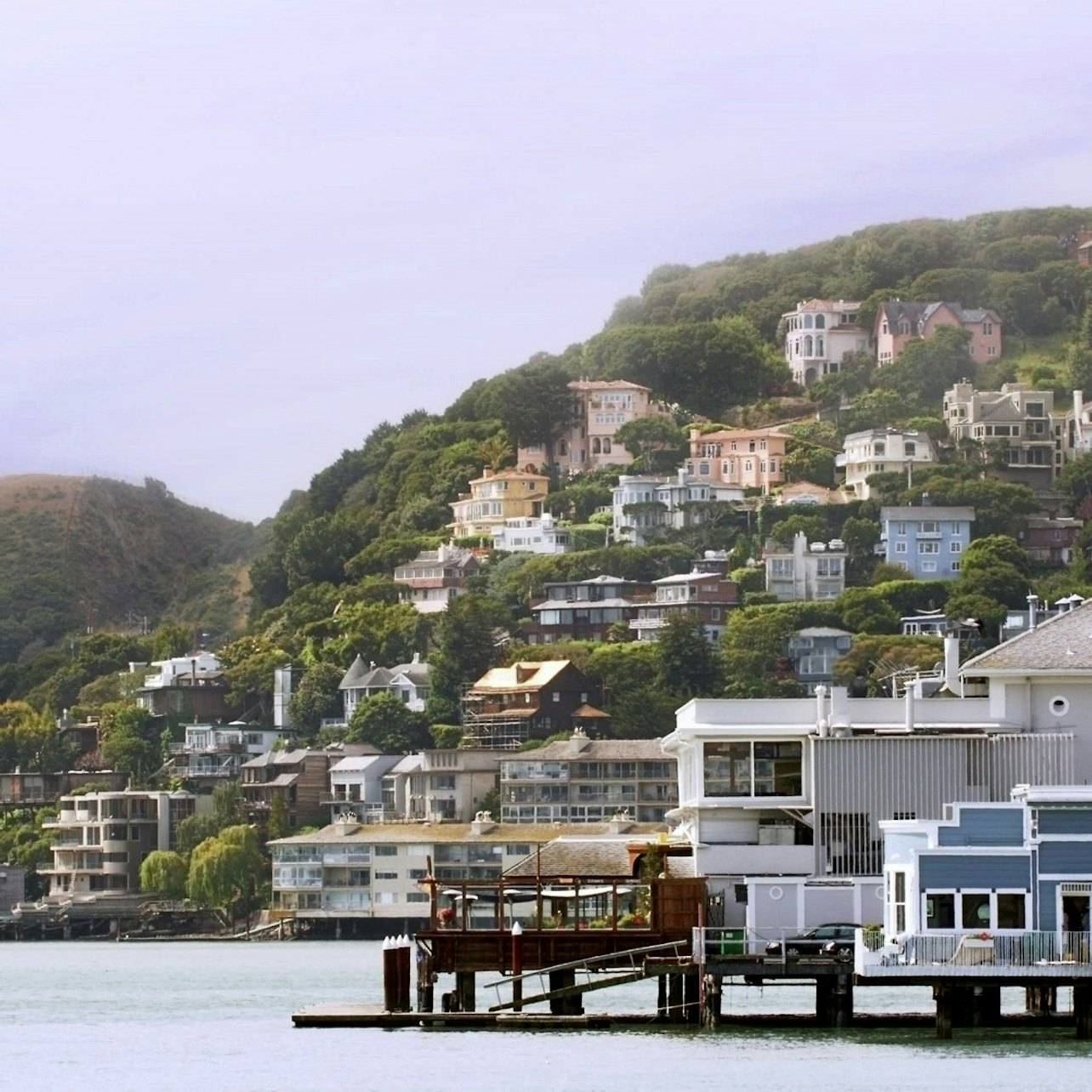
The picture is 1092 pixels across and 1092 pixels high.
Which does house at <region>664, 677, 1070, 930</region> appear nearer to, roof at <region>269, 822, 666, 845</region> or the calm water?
the calm water

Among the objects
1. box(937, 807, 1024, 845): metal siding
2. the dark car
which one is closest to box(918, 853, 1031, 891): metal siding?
box(937, 807, 1024, 845): metal siding

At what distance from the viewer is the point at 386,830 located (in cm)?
18925

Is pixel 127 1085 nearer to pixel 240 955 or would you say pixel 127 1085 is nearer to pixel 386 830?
pixel 240 955

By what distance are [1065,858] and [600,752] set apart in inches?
5105

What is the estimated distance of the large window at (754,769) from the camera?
2724 inches

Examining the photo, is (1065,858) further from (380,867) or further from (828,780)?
(380,867)

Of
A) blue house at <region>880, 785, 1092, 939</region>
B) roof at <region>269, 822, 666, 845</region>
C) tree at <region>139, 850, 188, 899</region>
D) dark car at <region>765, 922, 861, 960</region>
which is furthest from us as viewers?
tree at <region>139, 850, 188, 899</region>

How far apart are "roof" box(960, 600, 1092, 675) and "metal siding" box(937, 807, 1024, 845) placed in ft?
21.1

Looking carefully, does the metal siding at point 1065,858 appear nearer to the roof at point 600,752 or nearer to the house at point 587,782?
the house at point 587,782

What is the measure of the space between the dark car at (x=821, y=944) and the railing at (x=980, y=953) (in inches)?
137

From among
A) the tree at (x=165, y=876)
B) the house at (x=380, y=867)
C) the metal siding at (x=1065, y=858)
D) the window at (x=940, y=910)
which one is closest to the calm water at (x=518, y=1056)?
the window at (x=940, y=910)

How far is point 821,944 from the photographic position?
213 ft

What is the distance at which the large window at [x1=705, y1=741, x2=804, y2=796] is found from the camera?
227 feet

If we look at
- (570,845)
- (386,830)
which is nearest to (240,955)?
(386,830)
